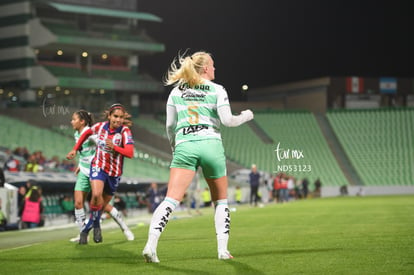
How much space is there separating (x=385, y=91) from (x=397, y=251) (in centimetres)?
6310

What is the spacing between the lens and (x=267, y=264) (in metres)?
8.98

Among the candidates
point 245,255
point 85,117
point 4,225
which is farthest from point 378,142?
point 245,255

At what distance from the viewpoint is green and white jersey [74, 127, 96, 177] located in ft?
45.2

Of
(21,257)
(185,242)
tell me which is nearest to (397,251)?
(185,242)

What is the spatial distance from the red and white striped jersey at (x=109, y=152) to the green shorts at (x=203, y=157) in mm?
3306

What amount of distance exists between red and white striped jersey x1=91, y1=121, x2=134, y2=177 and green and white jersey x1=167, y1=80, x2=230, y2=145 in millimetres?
3171

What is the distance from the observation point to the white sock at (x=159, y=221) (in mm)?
9039

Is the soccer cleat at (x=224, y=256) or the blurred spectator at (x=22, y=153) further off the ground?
the blurred spectator at (x=22, y=153)

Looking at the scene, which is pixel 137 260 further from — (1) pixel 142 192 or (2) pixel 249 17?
(2) pixel 249 17

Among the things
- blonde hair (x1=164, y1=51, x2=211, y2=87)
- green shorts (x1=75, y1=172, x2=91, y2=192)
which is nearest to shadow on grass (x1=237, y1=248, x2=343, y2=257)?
blonde hair (x1=164, y1=51, x2=211, y2=87)

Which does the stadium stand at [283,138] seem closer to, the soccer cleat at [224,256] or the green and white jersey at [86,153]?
the green and white jersey at [86,153]

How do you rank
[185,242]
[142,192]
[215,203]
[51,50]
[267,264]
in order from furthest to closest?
[51,50], [142,192], [185,242], [215,203], [267,264]

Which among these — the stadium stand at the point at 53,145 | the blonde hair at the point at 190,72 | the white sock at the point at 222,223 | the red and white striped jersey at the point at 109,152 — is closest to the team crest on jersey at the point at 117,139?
the red and white striped jersey at the point at 109,152

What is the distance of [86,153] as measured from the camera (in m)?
14.0
